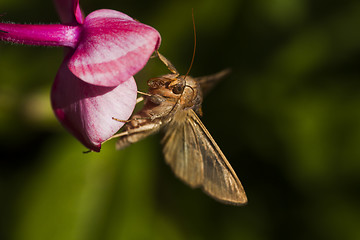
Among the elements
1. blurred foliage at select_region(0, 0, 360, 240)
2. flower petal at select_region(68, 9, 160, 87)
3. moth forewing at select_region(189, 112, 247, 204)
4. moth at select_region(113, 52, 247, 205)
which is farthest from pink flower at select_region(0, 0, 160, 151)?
blurred foliage at select_region(0, 0, 360, 240)

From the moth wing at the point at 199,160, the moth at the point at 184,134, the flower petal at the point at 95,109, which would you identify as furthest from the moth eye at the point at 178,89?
the flower petal at the point at 95,109

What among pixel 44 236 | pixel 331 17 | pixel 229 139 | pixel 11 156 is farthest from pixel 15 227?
pixel 331 17

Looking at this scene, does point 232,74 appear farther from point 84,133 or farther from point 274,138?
point 84,133

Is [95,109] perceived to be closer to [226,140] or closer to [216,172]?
[216,172]

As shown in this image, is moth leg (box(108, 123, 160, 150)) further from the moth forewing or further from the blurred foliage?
the blurred foliage

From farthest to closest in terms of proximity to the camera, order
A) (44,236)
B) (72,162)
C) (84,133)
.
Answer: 1. (72,162)
2. (44,236)
3. (84,133)

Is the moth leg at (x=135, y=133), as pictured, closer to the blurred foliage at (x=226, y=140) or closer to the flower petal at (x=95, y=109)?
the flower petal at (x=95, y=109)

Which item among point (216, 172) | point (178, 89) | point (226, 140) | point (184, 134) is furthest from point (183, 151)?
point (226, 140)
